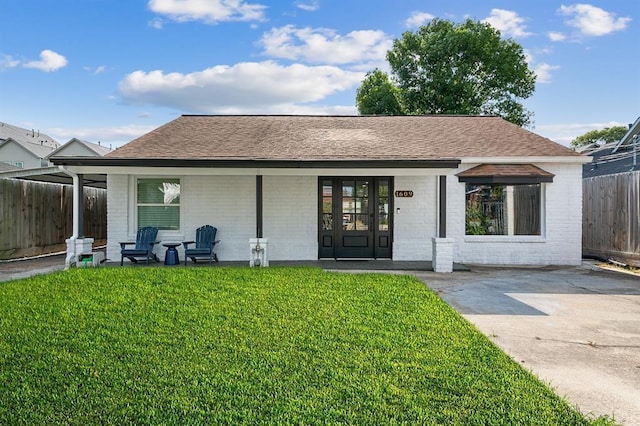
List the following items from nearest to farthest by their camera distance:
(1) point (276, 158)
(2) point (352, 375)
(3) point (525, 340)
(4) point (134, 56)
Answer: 1. (2) point (352, 375)
2. (3) point (525, 340)
3. (1) point (276, 158)
4. (4) point (134, 56)

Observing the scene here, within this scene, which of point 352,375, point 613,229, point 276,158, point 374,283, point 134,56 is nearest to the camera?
point 352,375

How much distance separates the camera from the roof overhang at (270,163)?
8.93 metres

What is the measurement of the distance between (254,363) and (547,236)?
9383 millimetres

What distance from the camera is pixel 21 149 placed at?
3216 cm

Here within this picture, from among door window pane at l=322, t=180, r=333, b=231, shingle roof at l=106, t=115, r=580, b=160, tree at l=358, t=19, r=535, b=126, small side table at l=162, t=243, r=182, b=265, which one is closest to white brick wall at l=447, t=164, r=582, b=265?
shingle roof at l=106, t=115, r=580, b=160

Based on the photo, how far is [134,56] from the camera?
50.6 feet

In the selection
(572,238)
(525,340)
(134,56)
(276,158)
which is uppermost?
(134,56)

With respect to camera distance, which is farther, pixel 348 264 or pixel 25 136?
pixel 25 136

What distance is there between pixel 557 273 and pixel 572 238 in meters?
1.81

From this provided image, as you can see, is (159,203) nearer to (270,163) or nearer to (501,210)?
(270,163)

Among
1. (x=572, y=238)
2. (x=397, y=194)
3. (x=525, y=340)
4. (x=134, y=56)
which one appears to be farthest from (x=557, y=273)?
(x=134, y=56)

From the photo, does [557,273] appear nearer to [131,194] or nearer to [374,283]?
[374,283]

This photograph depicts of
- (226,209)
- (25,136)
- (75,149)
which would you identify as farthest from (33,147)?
(226,209)

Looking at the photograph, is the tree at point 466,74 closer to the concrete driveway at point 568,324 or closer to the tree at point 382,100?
the tree at point 382,100
